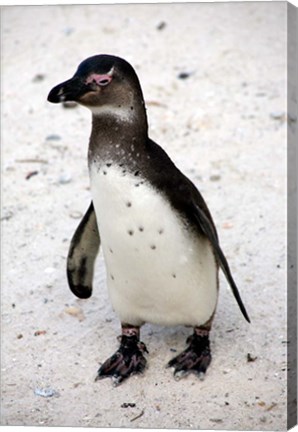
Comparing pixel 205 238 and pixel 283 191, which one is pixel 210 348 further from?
pixel 283 191

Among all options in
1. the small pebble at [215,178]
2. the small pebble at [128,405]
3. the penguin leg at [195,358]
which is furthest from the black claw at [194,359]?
the small pebble at [215,178]

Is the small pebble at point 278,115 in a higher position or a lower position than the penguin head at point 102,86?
lower

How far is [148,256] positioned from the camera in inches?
70.9

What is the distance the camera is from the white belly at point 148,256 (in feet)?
5.72

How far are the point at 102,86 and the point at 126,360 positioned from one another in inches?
22.7

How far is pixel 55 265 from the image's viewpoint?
240 cm

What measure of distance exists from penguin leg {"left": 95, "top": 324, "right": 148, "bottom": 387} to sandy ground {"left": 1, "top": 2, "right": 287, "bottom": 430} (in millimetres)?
20

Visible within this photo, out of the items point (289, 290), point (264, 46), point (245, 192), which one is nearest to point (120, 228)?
point (289, 290)

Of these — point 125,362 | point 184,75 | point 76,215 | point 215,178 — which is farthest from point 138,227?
point 184,75

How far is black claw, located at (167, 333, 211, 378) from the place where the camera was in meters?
1.98

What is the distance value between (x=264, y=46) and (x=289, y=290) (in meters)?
1.05

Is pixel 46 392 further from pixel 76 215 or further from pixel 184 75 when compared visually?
pixel 184 75

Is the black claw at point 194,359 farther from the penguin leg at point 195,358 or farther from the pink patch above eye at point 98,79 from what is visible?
the pink patch above eye at point 98,79

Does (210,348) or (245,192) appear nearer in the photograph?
(210,348)
